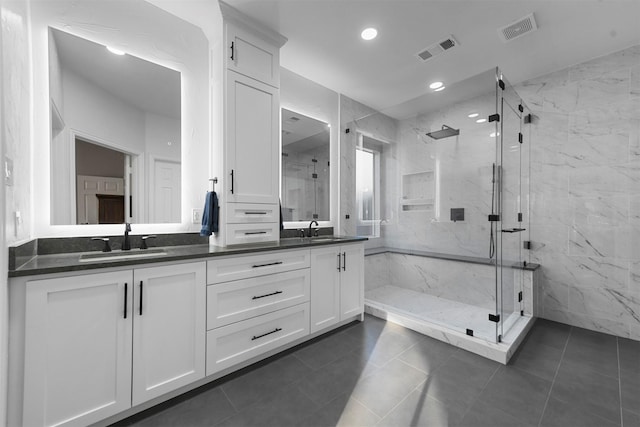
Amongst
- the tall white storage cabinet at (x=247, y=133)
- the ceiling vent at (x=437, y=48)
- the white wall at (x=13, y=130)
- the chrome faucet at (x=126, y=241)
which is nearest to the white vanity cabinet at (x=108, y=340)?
the white wall at (x=13, y=130)

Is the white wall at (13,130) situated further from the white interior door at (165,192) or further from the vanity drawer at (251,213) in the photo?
the vanity drawer at (251,213)

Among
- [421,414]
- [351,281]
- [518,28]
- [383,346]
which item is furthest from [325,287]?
[518,28]

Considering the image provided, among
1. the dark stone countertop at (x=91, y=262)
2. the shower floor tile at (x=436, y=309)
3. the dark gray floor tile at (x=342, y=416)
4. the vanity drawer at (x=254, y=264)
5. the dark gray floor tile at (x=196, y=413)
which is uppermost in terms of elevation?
the dark stone countertop at (x=91, y=262)

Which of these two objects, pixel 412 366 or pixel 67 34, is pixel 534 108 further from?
pixel 67 34

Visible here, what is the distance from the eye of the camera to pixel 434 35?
2350 mm

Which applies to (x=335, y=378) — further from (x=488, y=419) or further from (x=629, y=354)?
(x=629, y=354)

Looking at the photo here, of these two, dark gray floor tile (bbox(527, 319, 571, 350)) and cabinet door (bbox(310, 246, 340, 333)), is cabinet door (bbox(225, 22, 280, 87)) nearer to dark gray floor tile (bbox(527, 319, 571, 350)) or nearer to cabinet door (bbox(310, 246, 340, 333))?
cabinet door (bbox(310, 246, 340, 333))

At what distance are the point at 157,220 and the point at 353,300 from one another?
1918mm

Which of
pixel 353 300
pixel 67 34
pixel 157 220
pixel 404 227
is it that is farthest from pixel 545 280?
pixel 67 34

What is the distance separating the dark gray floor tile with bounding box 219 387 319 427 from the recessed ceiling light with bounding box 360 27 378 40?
2851 mm

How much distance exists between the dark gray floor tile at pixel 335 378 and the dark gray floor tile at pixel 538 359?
44.1 inches

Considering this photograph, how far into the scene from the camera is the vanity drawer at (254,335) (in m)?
1.74

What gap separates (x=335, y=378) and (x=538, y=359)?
1616mm

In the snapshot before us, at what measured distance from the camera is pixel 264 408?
5.07ft
